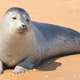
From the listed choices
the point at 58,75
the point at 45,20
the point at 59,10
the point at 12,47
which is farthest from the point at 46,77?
the point at 59,10

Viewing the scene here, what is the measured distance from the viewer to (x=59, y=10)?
31.9 feet

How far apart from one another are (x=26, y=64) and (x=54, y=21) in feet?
9.29

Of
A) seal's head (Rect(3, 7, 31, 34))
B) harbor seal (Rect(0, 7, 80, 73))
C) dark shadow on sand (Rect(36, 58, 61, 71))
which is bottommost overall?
dark shadow on sand (Rect(36, 58, 61, 71))

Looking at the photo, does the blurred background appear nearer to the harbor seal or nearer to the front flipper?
the harbor seal

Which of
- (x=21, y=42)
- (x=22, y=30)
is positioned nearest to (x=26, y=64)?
(x=21, y=42)

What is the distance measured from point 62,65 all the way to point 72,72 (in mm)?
314

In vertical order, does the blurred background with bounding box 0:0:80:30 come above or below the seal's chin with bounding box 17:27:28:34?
below

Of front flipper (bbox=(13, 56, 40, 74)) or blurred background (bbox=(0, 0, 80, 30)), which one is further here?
blurred background (bbox=(0, 0, 80, 30))

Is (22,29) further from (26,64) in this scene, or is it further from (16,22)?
(26,64)

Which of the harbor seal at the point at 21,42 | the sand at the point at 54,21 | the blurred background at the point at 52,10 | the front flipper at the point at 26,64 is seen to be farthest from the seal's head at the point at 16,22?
the blurred background at the point at 52,10

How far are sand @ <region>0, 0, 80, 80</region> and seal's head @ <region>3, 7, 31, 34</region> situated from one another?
0.55 meters

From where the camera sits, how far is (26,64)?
234 inches

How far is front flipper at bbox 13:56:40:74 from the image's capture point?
584cm

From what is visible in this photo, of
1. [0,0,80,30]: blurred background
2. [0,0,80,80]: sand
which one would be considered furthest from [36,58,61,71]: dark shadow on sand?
[0,0,80,30]: blurred background
